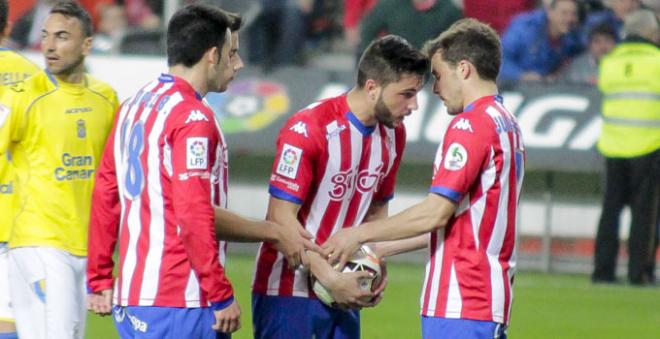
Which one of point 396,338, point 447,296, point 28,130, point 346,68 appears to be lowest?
point 396,338

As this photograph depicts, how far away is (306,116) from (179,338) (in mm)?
1261

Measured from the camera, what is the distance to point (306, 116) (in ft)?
19.5

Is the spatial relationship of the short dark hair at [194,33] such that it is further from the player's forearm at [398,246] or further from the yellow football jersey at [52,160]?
the yellow football jersey at [52,160]

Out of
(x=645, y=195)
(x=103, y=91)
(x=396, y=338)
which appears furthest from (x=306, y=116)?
(x=645, y=195)

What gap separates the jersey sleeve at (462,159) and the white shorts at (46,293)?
2.32 metres

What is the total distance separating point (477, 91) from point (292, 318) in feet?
4.45

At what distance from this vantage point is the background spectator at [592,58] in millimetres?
13102

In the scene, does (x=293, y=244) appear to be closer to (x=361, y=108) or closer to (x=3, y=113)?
(x=361, y=108)

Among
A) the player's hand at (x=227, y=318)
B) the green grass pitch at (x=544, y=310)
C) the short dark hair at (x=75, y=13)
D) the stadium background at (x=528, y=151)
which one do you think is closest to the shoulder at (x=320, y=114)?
the player's hand at (x=227, y=318)

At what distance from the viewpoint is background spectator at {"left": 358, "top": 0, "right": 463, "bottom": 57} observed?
1327 centimetres

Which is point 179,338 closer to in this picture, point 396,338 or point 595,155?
point 396,338

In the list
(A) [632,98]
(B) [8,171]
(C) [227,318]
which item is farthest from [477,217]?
(A) [632,98]

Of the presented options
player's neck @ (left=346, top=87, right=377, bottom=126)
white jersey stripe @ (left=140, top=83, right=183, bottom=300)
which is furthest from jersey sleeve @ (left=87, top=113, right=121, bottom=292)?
player's neck @ (left=346, top=87, right=377, bottom=126)

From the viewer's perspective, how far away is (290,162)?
19.1 ft
